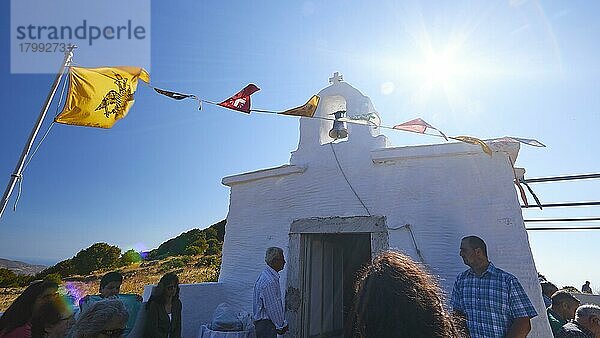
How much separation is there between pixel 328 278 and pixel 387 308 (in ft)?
17.4

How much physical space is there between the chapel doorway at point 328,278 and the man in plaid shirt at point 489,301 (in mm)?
2577

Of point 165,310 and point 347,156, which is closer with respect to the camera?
point 165,310

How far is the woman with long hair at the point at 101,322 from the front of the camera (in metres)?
1.97

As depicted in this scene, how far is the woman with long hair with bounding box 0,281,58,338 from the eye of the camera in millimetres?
2440

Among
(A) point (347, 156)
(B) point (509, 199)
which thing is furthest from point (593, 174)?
(A) point (347, 156)

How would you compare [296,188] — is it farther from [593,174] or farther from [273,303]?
[593,174]

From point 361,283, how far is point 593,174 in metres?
4.52

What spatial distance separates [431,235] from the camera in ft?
15.7

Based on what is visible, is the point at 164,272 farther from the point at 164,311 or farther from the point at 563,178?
the point at 563,178

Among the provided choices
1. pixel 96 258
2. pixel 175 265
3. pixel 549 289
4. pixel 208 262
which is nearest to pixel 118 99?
pixel 549 289

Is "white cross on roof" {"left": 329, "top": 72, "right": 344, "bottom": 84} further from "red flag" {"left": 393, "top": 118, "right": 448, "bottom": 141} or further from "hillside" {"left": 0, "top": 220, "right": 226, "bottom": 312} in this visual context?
"hillside" {"left": 0, "top": 220, "right": 226, "bottom": 312}

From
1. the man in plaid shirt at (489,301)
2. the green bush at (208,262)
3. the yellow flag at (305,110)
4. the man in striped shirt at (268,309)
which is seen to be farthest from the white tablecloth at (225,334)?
the green bush at (208,262)

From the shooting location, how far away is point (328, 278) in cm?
653

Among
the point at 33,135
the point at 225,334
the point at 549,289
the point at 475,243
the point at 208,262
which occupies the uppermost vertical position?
the point at 33,135
